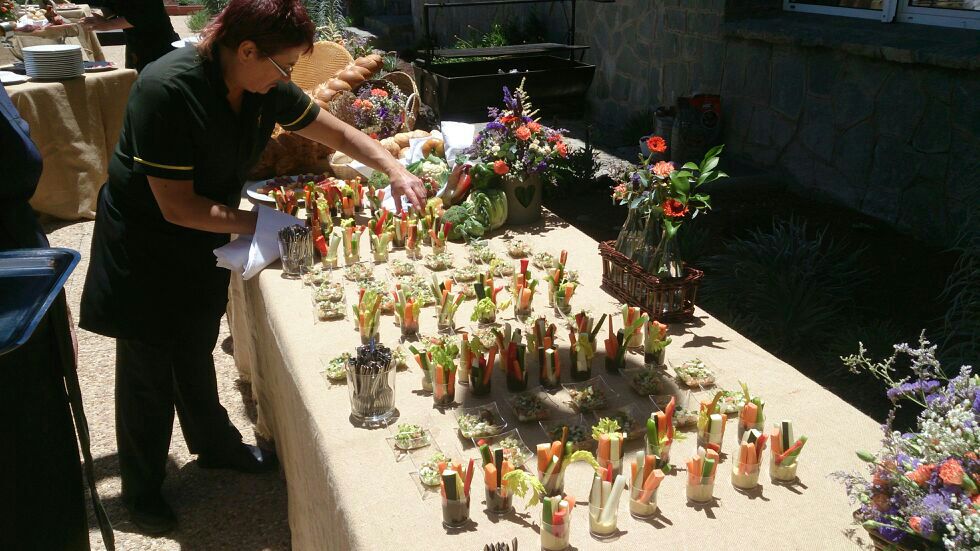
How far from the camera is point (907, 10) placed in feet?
14.1

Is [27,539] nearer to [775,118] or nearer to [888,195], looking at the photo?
[888,195]

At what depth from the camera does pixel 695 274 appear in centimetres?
195

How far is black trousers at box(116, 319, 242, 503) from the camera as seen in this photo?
224cm

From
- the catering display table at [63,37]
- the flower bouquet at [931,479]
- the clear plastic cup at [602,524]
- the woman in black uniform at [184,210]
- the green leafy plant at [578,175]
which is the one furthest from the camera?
the catering display table at [63,37]

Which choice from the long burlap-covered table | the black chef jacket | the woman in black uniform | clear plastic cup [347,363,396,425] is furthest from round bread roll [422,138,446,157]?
clear plastic cup [347,363,396,425]

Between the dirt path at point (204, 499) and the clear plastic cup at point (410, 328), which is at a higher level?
the clear plastic cup at point (410, 328)

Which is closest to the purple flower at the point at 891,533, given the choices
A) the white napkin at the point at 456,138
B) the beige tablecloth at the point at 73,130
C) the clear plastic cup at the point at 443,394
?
the clear plastic cup at the point at 443,394

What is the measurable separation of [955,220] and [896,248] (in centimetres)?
28

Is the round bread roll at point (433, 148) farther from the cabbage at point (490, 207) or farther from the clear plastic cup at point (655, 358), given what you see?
the clear plastic cup at point (655, 358)

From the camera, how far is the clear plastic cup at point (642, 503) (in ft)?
4.22

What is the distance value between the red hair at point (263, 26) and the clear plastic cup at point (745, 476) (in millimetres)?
1340

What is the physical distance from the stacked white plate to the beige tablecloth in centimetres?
6

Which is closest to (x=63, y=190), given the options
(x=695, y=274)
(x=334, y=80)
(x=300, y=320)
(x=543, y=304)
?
(x=334, y=80)

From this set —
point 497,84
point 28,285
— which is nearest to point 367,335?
point 28,285
